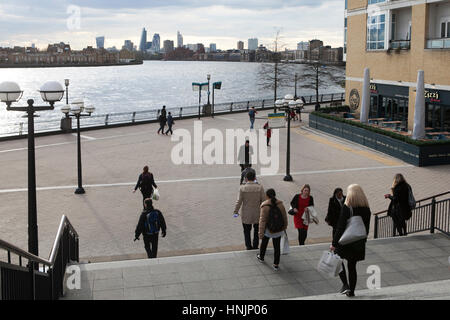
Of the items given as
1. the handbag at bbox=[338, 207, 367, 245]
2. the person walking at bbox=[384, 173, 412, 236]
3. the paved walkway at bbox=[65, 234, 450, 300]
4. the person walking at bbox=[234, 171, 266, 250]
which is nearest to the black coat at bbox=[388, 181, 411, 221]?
the person walking at bbox=[384, 173, 412, 236]

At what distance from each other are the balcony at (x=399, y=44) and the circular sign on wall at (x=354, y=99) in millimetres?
5174

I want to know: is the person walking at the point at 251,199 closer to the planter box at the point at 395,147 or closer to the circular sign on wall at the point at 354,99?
the planter box at the point at 395,147

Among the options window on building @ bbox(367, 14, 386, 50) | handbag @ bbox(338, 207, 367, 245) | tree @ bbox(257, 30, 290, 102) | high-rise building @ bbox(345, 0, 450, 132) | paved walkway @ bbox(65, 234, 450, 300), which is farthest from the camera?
tree @ bbox(257, 30, 290, 102)

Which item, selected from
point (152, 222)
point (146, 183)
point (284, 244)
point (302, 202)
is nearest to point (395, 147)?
point (146, 183)

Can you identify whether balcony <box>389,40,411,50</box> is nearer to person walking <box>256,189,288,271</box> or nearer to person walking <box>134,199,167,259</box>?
person walking <box>134,199,167,259</box>

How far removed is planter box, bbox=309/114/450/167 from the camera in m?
21.5

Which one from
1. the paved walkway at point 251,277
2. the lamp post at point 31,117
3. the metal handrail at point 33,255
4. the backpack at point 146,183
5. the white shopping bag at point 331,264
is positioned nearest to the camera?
the metal handrail at point 33,255

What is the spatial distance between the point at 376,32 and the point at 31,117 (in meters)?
28.7

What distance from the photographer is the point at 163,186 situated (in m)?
18.3

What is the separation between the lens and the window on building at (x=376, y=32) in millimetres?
32781

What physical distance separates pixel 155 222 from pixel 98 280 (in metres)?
2.06

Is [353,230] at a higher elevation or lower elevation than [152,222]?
higher

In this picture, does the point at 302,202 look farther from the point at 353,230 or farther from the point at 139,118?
the point at 139,118

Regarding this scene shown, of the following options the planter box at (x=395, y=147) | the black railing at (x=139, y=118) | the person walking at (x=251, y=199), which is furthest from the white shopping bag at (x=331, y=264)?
the black railing at (x=139, y=118)
